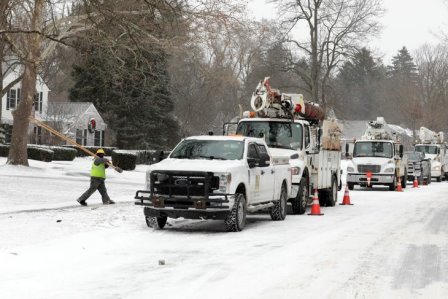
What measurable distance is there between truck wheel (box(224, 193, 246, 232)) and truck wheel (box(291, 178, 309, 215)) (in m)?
4.41

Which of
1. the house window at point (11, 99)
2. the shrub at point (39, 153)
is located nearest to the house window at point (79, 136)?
the house window at point (11, 99)

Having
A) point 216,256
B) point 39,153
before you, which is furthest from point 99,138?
point 216,256

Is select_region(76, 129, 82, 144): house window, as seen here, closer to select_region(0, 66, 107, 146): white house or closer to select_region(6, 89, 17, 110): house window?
select_region(0, 66, 107, 146): white house

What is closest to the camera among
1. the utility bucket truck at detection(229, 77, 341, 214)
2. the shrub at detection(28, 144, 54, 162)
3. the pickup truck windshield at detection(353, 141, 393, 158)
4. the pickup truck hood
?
the pickup truck hood

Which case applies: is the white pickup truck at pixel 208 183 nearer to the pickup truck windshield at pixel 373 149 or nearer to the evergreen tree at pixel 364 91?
the pickup truck windshield at pixel 373 149

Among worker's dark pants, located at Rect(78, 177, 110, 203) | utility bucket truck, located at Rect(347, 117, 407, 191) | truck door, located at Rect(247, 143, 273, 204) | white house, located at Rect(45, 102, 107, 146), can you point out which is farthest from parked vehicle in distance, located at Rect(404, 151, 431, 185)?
white house, located at Rect(45, 102, 107, 146)

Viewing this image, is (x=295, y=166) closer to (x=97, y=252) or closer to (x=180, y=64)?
(x=97, y=252)

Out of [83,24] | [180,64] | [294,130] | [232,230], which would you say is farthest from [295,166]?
[180,64]

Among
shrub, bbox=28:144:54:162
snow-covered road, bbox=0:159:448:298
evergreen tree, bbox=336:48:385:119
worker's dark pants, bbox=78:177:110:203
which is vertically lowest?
snow-covered road, bbox=0:159:448:298

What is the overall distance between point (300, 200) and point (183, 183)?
572 cm

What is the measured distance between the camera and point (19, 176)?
28.2m

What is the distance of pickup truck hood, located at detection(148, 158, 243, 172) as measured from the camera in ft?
43.9

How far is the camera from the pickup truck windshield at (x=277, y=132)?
61.9 ft

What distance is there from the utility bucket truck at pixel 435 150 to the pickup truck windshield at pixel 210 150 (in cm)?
3266
